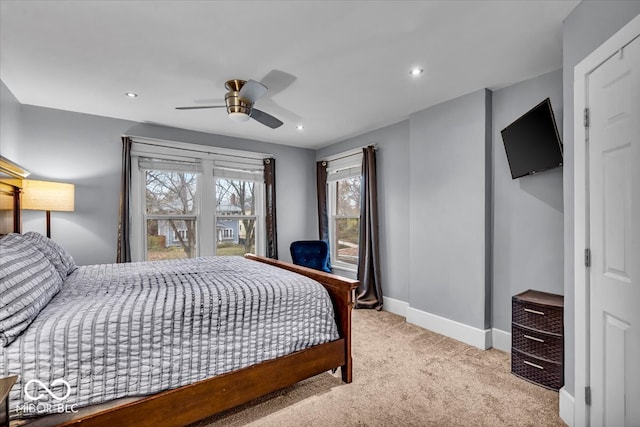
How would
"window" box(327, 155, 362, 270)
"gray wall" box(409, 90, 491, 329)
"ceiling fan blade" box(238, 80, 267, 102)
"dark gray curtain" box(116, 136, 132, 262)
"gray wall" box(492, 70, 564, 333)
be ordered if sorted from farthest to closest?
"window" box(327, 155, 362, 270) → "dark gray curtain" box(116, 136, 132, 262) → "gray wall" box(409, 90, 491, 329) → "gray wall" box(492, 70, 564, 333) → "ceiling fan blade" box(238, 80, 267, 102)

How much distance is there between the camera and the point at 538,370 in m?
2.20

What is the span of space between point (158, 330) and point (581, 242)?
232 centimetres

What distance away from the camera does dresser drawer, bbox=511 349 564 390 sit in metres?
2.11

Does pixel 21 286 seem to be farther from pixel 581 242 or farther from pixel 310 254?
pixel 310 254

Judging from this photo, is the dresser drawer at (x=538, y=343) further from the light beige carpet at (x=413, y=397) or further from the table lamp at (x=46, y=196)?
the table lamp at (x=46, y=196)

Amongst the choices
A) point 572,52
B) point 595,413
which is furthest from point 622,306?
point 572,52

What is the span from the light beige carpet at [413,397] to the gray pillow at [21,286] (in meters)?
1.09

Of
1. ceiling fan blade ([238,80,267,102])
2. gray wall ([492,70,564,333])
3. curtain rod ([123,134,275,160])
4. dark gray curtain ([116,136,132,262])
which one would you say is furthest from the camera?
curtain rod ([123,134,275,160])

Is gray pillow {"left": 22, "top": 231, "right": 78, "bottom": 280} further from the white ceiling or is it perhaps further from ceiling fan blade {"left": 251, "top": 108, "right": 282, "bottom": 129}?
ceiling fan blade {"left": 251, "top": 108, "right": 282, "bottom": 129}

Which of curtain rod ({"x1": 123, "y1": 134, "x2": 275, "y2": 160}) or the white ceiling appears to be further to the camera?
curtain rod ({"x1": 123, "y1": 134, "x2": 275, "y2": 160})

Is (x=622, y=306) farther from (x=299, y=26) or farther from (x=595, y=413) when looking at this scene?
(x=299, y=26)

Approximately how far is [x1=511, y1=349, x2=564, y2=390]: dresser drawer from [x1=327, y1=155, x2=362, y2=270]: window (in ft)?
8.28
